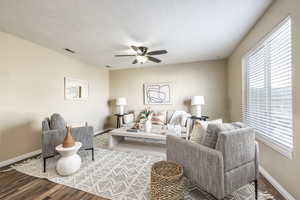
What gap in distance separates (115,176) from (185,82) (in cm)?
358

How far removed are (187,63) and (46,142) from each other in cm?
431

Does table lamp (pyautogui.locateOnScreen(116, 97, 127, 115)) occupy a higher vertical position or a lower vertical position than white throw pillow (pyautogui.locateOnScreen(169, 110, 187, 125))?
higher

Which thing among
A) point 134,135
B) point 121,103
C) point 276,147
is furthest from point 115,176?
point 121,103

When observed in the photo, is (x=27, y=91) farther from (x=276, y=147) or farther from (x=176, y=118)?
(x=276, y=147)

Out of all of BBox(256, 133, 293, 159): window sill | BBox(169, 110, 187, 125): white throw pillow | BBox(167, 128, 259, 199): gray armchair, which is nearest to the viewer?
BBox(167, 128, 259, 199): gray armchair

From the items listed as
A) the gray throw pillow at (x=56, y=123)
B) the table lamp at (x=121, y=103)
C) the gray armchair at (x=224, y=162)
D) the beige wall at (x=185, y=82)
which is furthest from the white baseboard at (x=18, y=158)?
the gray armchair at (x=224, y=162)

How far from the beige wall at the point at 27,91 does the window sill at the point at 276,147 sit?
436 centimetres

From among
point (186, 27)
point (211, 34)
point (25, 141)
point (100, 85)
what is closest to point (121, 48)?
point (186, 27)

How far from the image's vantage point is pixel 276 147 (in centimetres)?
180

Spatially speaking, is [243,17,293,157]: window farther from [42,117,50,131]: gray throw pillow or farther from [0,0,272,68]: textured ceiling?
[42,117,50,131]: gray throw pillow

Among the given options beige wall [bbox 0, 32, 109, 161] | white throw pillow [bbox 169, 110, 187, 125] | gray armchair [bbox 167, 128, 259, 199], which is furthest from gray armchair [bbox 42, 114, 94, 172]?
white throw pillow [bbox 169, 110, 187, 125]

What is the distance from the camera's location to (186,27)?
94.3 inches

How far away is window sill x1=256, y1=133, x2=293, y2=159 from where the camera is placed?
1.57m

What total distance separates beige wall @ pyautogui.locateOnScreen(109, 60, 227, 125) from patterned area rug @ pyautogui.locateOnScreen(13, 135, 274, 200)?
2504mm
